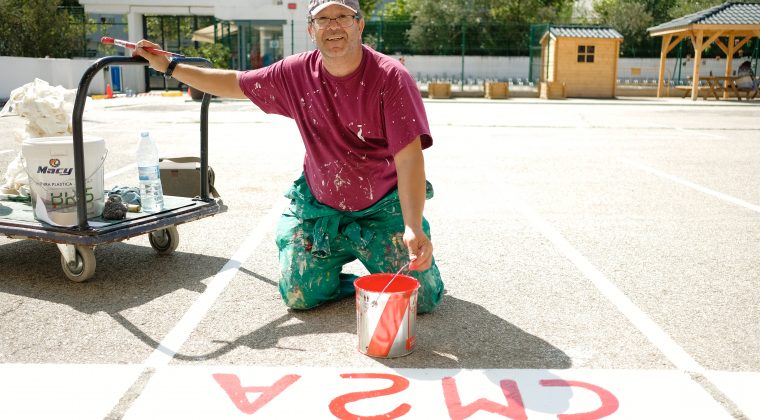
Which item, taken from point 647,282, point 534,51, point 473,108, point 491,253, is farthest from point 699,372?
point 534,51

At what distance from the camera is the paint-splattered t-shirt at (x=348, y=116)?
11.4 feet

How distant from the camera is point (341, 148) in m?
3.78

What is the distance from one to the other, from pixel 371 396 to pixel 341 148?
139cm

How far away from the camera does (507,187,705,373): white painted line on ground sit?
3344 mm

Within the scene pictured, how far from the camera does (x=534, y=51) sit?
104 feet

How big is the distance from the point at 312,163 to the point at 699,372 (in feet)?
7.26

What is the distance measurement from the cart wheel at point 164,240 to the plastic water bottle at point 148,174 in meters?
0.32

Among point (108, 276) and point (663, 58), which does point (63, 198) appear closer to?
point (108, 276)

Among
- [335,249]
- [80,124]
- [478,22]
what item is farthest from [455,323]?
[478,22]

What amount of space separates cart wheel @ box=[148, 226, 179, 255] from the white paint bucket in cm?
77

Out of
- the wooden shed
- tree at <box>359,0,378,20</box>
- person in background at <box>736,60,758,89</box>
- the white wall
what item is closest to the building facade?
the white wall

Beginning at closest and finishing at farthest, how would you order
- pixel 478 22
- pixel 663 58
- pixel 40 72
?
1. pixel 40 72
2. pixel 663 58
3. pixel 478 22

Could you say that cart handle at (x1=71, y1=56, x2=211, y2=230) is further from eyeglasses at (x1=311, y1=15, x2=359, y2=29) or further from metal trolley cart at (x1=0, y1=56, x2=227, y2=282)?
eyeglasses at (x1=311, y1=15, x2=359, y2=29)

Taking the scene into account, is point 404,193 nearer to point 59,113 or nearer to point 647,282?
point 647,282
